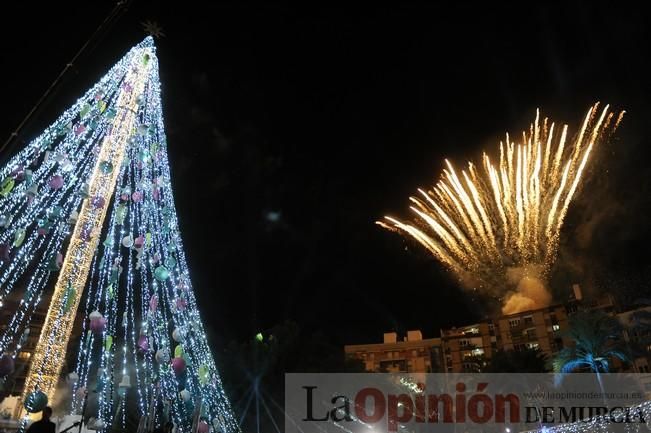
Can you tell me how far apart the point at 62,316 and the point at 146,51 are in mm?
8464

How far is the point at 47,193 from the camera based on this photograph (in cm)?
1233

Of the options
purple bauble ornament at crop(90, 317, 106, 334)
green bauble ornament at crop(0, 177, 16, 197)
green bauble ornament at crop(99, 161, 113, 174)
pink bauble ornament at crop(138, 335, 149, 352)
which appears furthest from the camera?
pink bauble ornament at crop(138, 335, 149, 352)

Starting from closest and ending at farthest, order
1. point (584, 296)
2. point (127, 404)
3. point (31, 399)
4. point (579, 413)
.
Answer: point (31, 399), point (579, 413), point (127, 404), point (584, 296)

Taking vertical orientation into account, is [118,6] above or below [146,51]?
below

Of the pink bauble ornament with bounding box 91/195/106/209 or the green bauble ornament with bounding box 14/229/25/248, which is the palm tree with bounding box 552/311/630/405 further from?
the green bauble ornament with bounding box 14/229/25/248

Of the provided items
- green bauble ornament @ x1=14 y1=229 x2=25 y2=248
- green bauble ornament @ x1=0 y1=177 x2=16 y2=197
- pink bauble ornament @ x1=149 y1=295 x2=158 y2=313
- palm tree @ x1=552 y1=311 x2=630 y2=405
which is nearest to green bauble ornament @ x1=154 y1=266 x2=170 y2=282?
pink bauble ornament @ x1=149 y1=295 x2=158 y2=313

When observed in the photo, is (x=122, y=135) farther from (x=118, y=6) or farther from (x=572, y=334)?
(x=572, y=334)

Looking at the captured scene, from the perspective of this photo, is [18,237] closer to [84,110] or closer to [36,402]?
[84,110]

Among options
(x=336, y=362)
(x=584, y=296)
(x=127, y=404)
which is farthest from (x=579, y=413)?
(x=584, y=296)

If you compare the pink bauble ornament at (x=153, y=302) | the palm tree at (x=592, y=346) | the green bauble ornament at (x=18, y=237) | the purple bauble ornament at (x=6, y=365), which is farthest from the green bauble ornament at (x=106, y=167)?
the palm tree at (x=592, y=346)

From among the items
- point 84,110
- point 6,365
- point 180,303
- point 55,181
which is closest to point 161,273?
point 180,303

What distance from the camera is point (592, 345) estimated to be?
95.6 feet

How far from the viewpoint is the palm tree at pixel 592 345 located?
2909 centimetres

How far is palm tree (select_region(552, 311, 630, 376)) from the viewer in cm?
2909
